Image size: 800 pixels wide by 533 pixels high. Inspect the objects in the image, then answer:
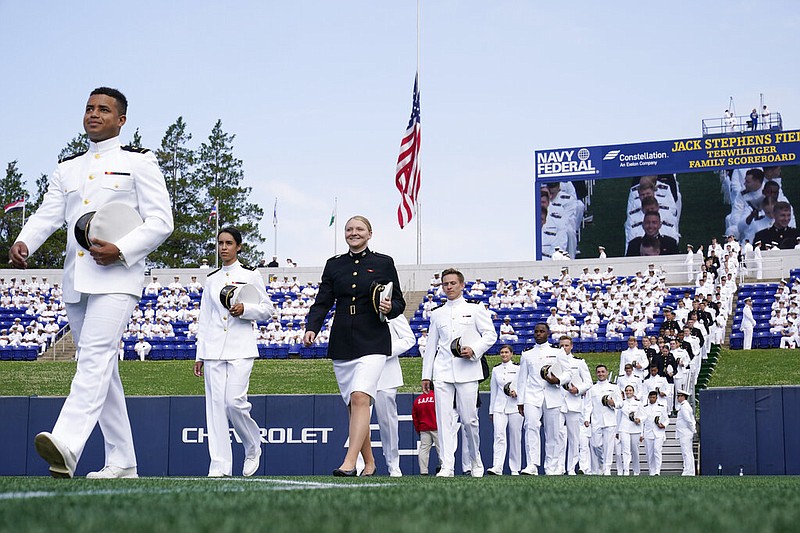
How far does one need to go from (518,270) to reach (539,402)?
28787 millimetres

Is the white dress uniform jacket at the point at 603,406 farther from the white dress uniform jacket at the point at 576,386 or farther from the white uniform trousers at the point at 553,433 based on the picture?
the white uniform trousers at the point at 553,433

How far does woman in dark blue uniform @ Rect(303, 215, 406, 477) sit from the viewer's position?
24.6 ft

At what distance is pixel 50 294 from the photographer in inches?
1571

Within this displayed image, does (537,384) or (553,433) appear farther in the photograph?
(553,433)

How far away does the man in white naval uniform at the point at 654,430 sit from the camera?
16.9 m

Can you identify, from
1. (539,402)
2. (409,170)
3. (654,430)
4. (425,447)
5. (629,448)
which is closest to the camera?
(539,402)

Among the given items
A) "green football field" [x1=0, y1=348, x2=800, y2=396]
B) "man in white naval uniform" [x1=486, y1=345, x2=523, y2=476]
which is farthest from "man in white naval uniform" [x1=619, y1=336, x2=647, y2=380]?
"green football field" [x1=0, y1=348, x2=800, y2=396]

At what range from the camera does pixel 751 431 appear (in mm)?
16172

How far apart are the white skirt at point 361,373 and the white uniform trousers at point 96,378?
1964mm

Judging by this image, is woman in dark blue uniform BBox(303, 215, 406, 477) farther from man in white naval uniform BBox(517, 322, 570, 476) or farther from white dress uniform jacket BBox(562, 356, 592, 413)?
white dress uniform jacket BBox(562, 356, 592, 413)

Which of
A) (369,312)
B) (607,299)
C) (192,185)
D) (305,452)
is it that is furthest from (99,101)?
(192,185)

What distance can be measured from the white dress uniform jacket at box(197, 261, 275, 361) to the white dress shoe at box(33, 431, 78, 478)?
3.53 meters

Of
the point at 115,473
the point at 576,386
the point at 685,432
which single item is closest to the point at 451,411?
the point at 115,473

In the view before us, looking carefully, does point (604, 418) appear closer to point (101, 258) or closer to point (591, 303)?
point (101, 258)
